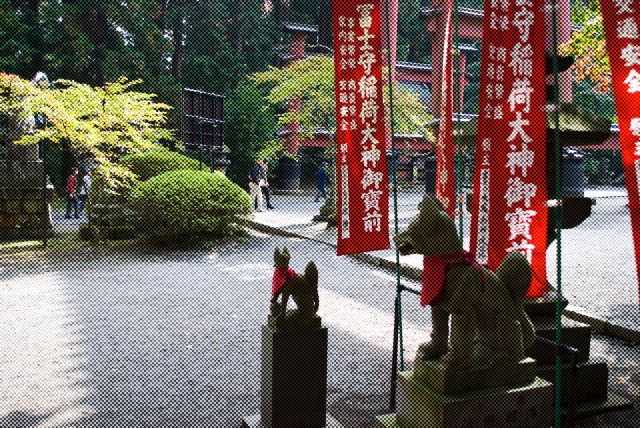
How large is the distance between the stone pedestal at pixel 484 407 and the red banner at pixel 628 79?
85 cm

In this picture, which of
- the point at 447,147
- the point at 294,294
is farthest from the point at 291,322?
the point at 447,147

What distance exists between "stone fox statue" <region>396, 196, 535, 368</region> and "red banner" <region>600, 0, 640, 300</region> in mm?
588

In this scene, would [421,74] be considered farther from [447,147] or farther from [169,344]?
[447,147]

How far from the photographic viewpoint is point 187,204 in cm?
1207

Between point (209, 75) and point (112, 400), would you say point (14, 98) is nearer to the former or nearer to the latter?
point (112, 400)

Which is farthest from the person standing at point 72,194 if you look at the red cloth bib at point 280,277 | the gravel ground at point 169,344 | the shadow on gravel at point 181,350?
the red cloth bib at point 280,277

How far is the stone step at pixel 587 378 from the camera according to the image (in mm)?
4207

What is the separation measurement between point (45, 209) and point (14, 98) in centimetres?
253

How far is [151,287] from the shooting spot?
896 centimetres

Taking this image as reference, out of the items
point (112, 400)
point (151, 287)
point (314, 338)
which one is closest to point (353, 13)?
point (314, 338)

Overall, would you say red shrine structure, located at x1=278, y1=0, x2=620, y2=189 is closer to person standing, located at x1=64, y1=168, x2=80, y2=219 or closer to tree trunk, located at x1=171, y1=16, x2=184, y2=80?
tree trunk, located at x1=171, y1=16, x2=184, y2=80

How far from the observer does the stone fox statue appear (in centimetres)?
273

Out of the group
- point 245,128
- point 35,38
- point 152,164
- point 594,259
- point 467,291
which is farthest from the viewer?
point 245,128

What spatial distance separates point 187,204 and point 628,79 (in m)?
10.5
